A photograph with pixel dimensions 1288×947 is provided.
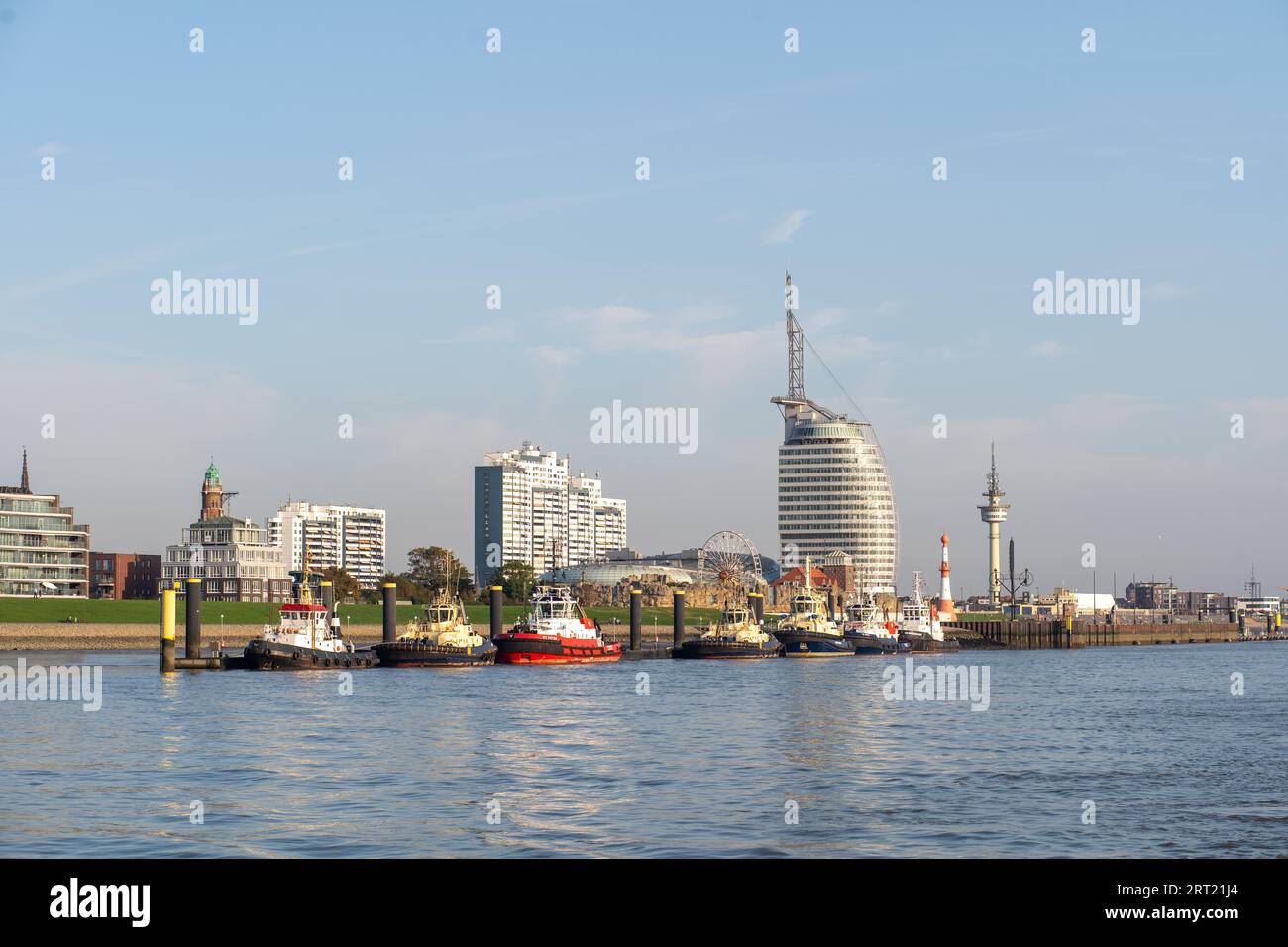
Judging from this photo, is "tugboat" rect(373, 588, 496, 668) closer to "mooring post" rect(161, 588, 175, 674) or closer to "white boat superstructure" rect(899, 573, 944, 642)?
"mooring post" rect(161, 588, 175, 674)

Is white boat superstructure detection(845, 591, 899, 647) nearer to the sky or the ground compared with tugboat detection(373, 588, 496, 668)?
nearer to the ground

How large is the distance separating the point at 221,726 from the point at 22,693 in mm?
25351

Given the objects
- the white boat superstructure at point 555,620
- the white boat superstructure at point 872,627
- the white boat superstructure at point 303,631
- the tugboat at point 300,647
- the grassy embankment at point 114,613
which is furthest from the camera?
the white boat superstructure at point 872,627

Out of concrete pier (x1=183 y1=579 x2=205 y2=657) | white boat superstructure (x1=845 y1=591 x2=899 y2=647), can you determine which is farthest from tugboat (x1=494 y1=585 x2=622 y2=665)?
white boat superstructure (x1=845 y1=591 x2=899 y2=647)

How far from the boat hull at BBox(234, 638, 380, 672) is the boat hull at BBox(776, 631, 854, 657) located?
202 ft

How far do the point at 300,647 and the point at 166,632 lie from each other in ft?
→ 32.5

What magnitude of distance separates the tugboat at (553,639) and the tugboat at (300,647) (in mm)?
A: 13042

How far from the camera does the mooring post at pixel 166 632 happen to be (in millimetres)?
104625

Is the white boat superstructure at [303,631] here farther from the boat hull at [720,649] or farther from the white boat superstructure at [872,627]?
the white boat superstructure at [872,627]

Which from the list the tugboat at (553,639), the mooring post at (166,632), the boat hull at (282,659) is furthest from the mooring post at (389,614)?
the mooring post at (166,632)

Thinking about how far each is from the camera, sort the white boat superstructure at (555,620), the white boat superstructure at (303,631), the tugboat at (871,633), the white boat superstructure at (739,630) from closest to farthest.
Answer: the white boat superstructure at (303,631), the white boat superstructure at (555,620), the white boat superstructure at (739,630), the tugboat at (871,633)

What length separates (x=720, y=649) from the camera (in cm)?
15025

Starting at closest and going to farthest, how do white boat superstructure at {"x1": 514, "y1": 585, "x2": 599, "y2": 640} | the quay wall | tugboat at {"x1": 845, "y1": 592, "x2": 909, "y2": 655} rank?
white boat superstructure at {"x1": 514, "y1": 585, "x2": 599, "y2": 640}, the quay wall, tugboat at {"x1": 845, "y1": 592, "x2": 909, "y2": 655}

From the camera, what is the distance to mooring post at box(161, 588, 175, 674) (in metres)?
105
